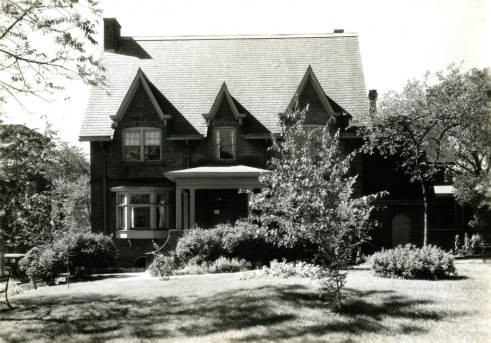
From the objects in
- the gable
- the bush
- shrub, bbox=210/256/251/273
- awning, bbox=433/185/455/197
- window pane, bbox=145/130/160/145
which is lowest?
shrub, bbox=210/256/251/273

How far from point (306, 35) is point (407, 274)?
64.8 ft

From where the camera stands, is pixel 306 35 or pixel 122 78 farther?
pixel 306 35

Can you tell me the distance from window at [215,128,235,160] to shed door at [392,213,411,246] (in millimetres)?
10739

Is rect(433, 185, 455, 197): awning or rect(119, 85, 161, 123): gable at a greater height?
rect(119, 85, 161, 123): gable

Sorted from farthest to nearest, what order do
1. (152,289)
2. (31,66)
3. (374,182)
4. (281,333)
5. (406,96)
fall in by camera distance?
(374,182) → (406,96) → (152,289) → (31,66) → (281,333)

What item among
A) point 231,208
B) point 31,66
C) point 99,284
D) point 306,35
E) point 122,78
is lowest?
point 99,284

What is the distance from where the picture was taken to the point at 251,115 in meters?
27.0

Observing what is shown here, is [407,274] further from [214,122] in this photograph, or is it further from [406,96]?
[214,122]

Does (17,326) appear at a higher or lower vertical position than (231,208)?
lower

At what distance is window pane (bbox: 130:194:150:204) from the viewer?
26.1 m

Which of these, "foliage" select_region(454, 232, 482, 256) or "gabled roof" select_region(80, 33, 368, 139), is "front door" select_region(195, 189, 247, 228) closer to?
"gabled roof" select_region(80, 33, 368, 139)

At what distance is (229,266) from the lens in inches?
713

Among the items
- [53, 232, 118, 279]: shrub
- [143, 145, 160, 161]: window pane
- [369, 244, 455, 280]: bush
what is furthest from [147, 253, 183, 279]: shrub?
[143, 145, 160, 161]: window pane

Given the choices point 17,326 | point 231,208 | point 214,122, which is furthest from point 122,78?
point 17,326
